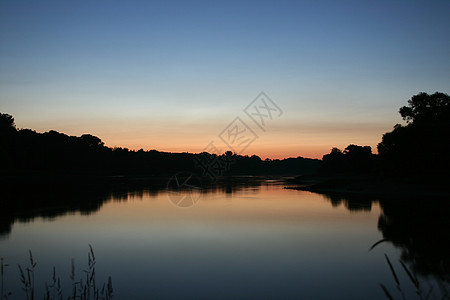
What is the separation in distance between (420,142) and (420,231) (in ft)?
83.7

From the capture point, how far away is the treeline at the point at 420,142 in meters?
37.9

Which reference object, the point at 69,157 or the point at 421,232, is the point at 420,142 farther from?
the point at 69,157

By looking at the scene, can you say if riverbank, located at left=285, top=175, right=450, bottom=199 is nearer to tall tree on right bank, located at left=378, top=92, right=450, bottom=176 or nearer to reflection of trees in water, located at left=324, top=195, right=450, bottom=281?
tall tree on right bank, located at left=378, top=92, right=450, bottom=176

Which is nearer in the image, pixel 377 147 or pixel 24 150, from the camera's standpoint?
pixel 377 147

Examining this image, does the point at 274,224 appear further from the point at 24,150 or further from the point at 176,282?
the point at 24,150

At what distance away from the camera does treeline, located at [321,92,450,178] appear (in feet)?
124

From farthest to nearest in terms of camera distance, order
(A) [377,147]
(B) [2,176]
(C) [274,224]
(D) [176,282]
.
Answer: (B) [2,176]
(A) [377,147]
(C) [274,224]
(D) [176,282]

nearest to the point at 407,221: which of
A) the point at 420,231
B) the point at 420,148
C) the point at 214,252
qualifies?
the point at 420,231

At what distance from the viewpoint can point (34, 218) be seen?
21.7 meters

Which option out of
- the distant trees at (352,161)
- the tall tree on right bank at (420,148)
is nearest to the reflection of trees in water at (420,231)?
the tall tree on right bank at (420,148)

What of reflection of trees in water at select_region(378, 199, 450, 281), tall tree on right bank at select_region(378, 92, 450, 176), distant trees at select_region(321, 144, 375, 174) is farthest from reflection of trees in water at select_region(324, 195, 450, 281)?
distant trees at select_region(321, 144, 375, 174)

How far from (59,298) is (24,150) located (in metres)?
77.7

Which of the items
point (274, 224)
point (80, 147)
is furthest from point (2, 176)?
point (274, 224)

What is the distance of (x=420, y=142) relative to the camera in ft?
127
